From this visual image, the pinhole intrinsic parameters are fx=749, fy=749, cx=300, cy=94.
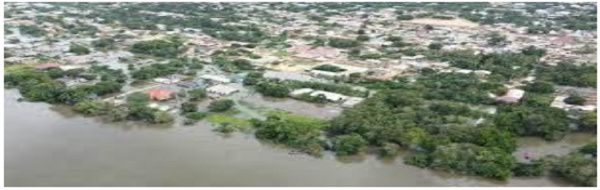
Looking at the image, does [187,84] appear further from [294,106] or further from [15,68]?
[15,68]

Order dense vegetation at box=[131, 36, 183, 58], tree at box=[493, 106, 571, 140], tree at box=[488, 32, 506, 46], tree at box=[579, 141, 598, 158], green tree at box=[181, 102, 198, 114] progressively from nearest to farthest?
tree at box=[579, 141, 598, 158], tree at box=[493, 106, 571, 140], green tree at box=[181, 102, 198, 114], dense vegetation at box=[131, 36, 183, 58], tree at box=[488, 32, 506, 46]

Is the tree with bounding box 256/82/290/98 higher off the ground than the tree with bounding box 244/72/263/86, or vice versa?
the tree with bounding box 256/82/290/98

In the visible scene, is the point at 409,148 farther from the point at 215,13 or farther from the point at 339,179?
the point at 215,13

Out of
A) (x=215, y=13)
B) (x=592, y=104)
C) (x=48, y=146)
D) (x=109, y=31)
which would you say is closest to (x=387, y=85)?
(x=592, y=104)

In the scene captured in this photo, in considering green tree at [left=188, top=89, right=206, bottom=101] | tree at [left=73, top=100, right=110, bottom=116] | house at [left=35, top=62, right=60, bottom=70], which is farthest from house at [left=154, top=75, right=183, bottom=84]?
house at [left=35, top=62, right=60, bottom=70]

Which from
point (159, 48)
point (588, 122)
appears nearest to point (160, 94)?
point (159, 48)

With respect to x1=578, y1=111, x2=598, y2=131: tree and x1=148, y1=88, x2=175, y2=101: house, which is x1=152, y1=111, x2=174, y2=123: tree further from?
x1=578, y1=111, x2=598, y2=131: tree
